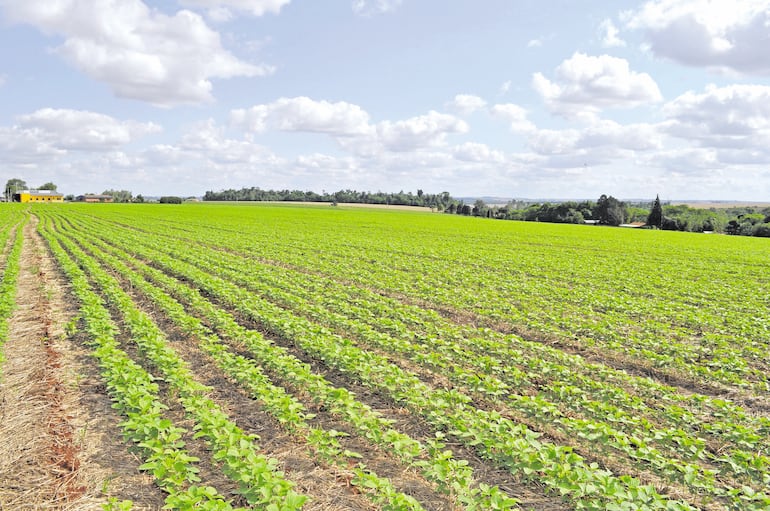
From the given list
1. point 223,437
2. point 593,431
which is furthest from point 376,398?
point 593,431

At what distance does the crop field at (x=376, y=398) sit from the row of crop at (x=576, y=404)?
0.04 metres

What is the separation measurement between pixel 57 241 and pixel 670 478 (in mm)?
33544

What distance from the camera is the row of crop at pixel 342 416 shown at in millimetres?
4871

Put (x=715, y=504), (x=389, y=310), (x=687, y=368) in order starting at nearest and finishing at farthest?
(x=715, y=504) → (x=687, y=368) → (x=389, y=310)

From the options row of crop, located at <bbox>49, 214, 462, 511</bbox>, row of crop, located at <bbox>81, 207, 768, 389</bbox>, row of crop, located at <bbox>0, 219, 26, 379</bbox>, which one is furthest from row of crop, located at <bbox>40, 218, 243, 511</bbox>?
row of crop, located at <bbox>81, 207, 768, 389</bbox>

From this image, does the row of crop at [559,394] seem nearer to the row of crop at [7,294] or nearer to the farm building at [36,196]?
the row of crop at [7,294]

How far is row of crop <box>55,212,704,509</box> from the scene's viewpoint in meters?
4.82

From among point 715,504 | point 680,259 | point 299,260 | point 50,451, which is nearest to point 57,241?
point 299,260

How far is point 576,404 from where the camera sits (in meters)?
7.25

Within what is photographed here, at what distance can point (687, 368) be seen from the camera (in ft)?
30.8

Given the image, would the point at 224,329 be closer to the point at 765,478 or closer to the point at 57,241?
the point at 765,478

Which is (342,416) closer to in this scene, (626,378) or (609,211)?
(626,378)

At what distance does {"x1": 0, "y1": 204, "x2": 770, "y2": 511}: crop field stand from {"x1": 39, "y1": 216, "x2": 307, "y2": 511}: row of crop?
0.04m

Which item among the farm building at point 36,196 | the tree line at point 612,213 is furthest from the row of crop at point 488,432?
the farm building at point 36,196
